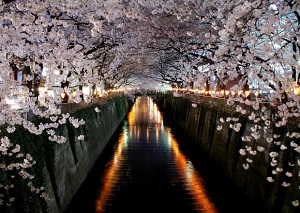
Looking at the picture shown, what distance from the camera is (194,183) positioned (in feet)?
51.7

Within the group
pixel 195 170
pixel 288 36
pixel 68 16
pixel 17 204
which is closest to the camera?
pixel 17 204

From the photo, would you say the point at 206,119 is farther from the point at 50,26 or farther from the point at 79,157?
the point at 50,26

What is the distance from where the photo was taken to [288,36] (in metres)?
9.37

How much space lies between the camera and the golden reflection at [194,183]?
12.9 meters

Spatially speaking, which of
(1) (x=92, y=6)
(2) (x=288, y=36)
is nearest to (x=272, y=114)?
(2) (x=288, y=36)

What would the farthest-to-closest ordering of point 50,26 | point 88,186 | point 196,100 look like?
point 196,100
point 88,186
point 50,26

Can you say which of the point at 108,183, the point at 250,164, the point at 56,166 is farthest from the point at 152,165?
the point at 56,166

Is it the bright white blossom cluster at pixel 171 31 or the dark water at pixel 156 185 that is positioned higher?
the bright white blossom cluster at pixel 171 31

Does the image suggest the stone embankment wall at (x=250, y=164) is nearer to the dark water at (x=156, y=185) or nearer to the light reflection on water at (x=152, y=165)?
the dark water at (x=156, y=185)

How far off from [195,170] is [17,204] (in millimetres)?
11711

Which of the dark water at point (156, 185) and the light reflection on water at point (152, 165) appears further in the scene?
the light reflection on water at point (152, 165)

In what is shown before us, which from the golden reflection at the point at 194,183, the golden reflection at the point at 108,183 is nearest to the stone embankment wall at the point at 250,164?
the golden reflection at the point at 194,183

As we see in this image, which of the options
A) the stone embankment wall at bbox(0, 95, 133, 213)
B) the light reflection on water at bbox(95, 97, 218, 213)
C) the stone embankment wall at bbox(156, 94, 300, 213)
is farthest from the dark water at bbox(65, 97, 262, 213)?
the stone embankment wall at bbox(0, 95, 133, 213)

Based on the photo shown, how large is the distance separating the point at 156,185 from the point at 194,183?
76.8 inches
